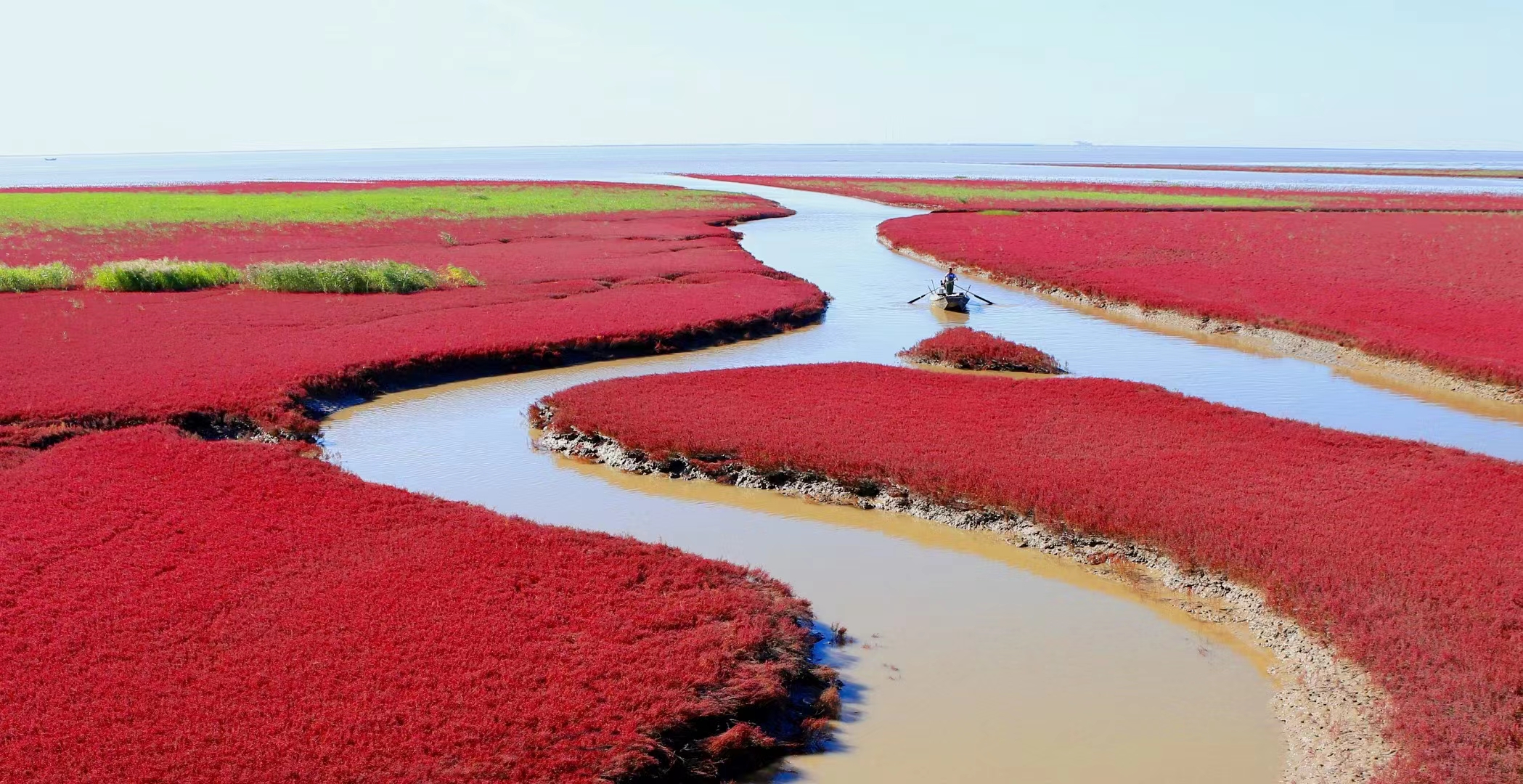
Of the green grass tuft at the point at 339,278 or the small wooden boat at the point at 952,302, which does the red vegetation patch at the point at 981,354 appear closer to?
the small wooden boat at the point at 952,302

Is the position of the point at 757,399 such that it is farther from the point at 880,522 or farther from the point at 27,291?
the point at 27,291

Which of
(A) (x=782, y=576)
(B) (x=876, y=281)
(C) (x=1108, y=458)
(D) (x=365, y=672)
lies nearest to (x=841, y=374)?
(C) (x=1108, y=458)

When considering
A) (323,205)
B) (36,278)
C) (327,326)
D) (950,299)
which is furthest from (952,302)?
(323,205)

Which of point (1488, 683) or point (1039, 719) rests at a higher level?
point (1488, 683)

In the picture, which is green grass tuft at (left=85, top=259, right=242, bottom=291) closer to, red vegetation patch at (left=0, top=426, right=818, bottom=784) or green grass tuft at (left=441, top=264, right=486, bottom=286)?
green grass tuft at (left=441, top=264, right=486, bottom=286)

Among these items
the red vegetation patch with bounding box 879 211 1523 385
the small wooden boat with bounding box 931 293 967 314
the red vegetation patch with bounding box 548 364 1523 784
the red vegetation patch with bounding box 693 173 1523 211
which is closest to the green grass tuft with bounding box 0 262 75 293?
the red vegetation patch with bounding box 548 364 1523 784

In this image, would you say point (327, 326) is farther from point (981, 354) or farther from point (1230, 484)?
point (1230, 484)
